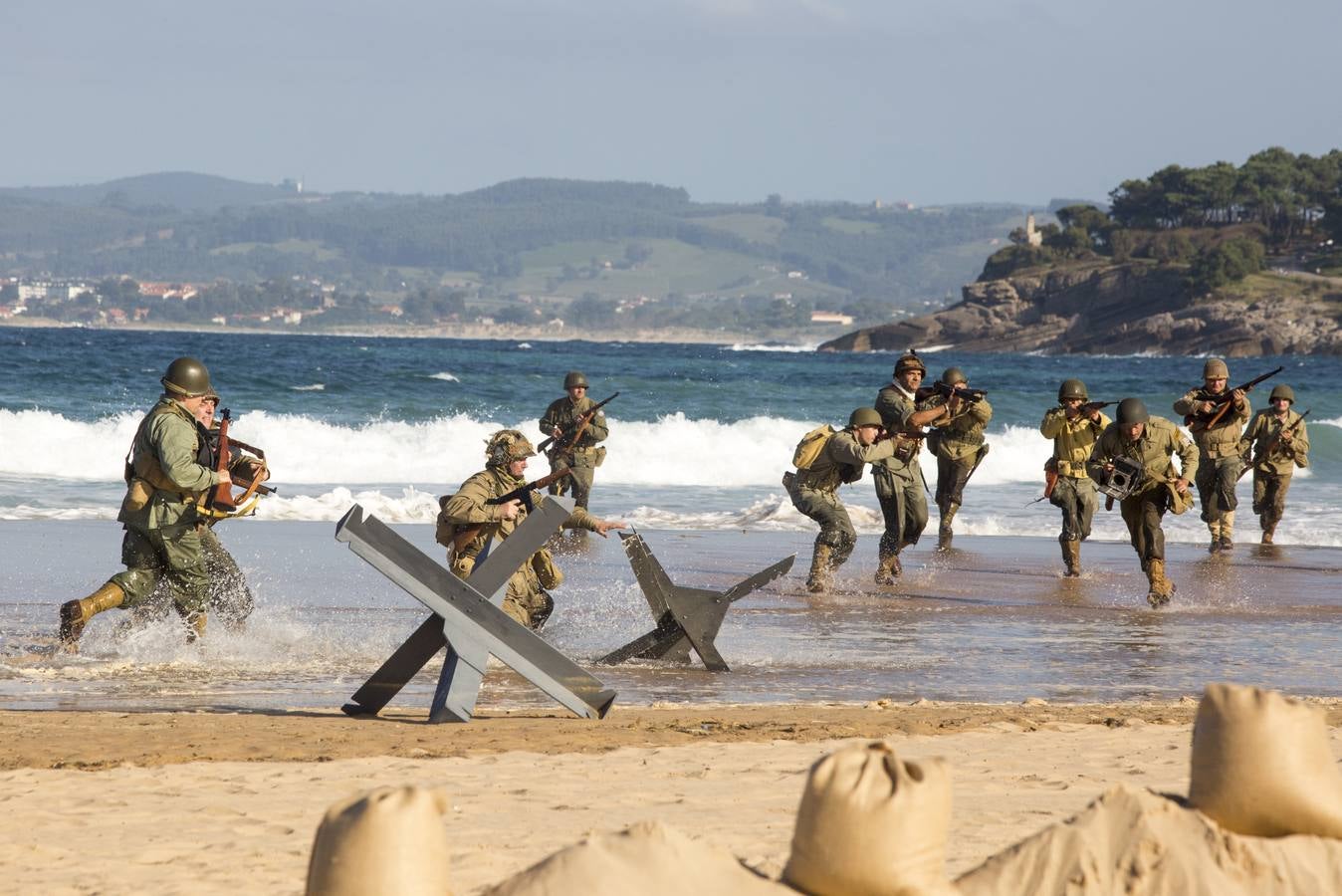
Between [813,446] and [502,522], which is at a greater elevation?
[813,446]

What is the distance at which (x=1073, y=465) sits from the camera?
50.1 ft

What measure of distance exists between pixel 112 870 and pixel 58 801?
1.08 meters

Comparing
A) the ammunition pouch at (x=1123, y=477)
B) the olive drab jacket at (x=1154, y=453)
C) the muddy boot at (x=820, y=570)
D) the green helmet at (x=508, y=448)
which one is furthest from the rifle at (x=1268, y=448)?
the green helmet at (x=508, y=448)

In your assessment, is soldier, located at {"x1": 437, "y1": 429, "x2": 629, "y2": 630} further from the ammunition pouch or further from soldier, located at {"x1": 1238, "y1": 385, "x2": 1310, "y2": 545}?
soldier, located at {"x1": 1238, "y1": 385, "x2": 1310, "y2": 545}

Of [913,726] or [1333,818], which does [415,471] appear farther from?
[1333,818]

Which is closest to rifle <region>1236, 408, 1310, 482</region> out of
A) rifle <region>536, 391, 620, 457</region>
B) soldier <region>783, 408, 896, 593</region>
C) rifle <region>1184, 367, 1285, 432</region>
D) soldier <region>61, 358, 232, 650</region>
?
rifle <region>1184, 367, 1285, 432</region>

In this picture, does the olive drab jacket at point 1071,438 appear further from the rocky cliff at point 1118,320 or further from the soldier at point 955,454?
the rocky cliff at point 1118,320

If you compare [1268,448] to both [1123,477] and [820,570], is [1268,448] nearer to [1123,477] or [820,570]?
[1123,477]

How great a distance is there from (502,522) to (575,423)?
348 inches

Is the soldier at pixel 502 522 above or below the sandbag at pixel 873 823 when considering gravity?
below

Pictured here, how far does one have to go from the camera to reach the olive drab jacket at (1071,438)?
15234mm

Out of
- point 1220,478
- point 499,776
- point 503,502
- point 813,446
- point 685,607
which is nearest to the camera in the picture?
point 499,776

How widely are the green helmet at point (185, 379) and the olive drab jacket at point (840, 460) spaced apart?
5157mm

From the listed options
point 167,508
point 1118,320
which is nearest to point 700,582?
point 167,508
